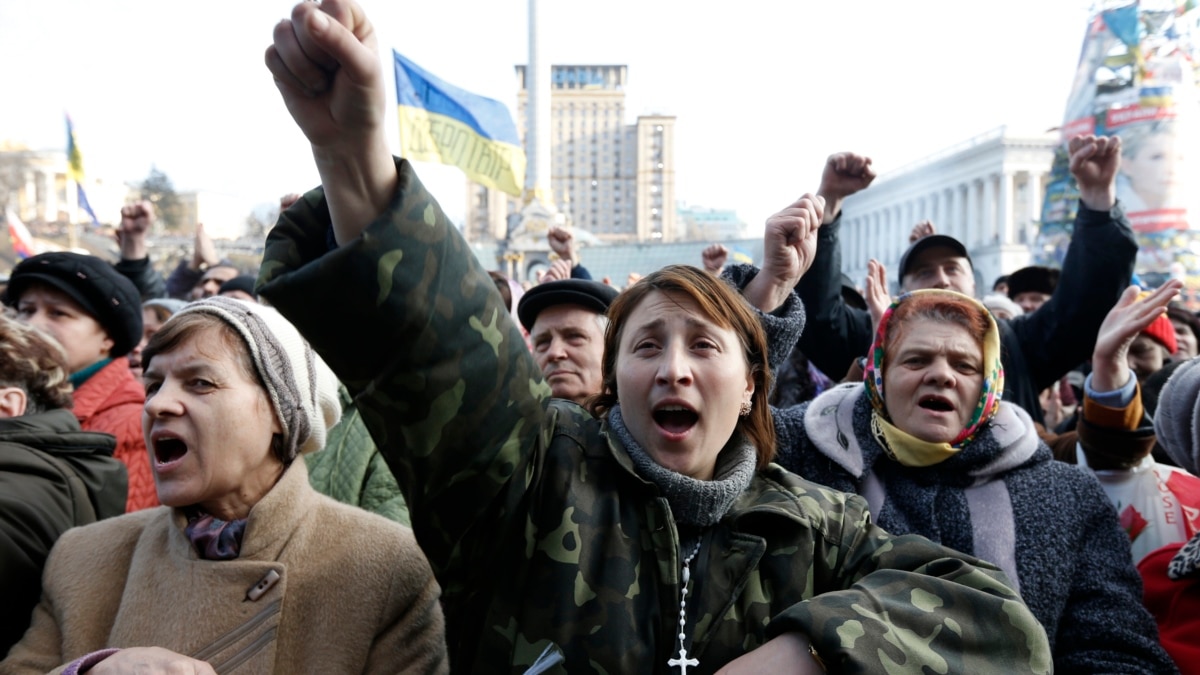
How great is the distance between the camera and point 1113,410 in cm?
294

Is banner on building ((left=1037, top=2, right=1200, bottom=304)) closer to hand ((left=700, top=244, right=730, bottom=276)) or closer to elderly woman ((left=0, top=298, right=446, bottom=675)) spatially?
hand ((left=700, top=244, right=730, bottom=276))

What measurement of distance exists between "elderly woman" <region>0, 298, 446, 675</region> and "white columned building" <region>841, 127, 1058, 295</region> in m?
53.4

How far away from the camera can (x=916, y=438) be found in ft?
8.36

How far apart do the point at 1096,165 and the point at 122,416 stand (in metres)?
3.70

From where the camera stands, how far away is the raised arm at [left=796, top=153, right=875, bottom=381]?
3.97 m

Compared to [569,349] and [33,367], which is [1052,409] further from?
[33,367]

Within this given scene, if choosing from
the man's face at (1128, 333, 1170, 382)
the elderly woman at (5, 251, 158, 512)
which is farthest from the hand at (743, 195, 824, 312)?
the man's face at (1128, 333, 1170, 382)

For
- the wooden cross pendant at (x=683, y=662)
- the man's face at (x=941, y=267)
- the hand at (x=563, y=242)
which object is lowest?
the wooden cross pendant at (x=683, y=662)

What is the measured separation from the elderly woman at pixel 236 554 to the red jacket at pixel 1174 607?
5.68 ft

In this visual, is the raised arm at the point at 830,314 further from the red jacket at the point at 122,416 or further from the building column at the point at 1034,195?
the building column at the point at 1034,195

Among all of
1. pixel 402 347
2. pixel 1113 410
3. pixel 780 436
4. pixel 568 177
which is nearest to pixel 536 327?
pixel 780 436

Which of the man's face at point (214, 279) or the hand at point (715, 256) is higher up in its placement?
the hand at point (715, 256)

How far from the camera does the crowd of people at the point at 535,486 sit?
1.45 meters

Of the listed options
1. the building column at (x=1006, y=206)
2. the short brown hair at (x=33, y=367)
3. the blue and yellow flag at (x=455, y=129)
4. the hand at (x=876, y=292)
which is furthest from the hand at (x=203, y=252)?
the building column at (x=1006, y=206)
